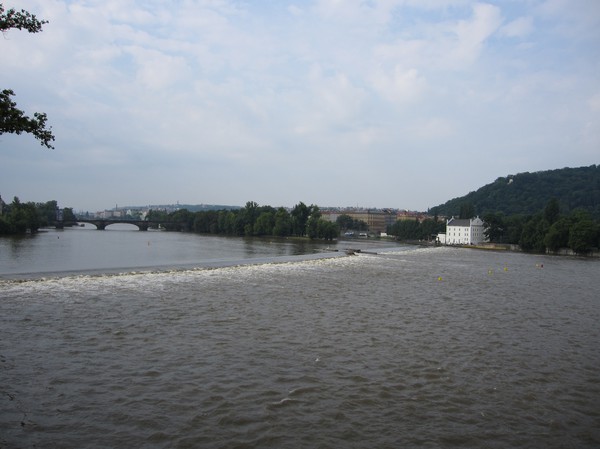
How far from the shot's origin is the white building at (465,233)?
144m

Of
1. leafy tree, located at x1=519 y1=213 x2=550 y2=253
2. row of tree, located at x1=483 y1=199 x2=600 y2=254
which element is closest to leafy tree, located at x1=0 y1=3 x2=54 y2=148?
row of tree, located at x1=483 y1=199 x2=600 y2=254

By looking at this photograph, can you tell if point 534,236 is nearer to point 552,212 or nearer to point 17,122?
point 552,212

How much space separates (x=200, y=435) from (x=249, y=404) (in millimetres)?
1788

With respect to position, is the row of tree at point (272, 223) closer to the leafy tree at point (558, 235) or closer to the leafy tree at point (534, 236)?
the leafy tree at point (534, 236)

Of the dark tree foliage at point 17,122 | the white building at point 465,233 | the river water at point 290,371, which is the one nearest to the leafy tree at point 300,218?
the white building at point 465,233

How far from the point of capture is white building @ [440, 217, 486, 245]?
144 metres

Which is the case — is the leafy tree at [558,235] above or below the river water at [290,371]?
above

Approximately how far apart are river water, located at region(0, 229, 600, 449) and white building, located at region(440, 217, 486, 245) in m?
123

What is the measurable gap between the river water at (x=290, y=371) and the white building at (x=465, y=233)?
12281 centimetres

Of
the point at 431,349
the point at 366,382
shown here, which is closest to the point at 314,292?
the point at 431,349

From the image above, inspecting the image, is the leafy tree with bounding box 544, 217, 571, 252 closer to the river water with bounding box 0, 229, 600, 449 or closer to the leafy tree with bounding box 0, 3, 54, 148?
the river water with bounding box 0, 229, 600, 449

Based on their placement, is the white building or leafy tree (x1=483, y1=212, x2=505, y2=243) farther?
the white building

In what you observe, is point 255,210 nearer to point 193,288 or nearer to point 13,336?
point 193,288

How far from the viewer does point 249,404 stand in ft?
34.9
